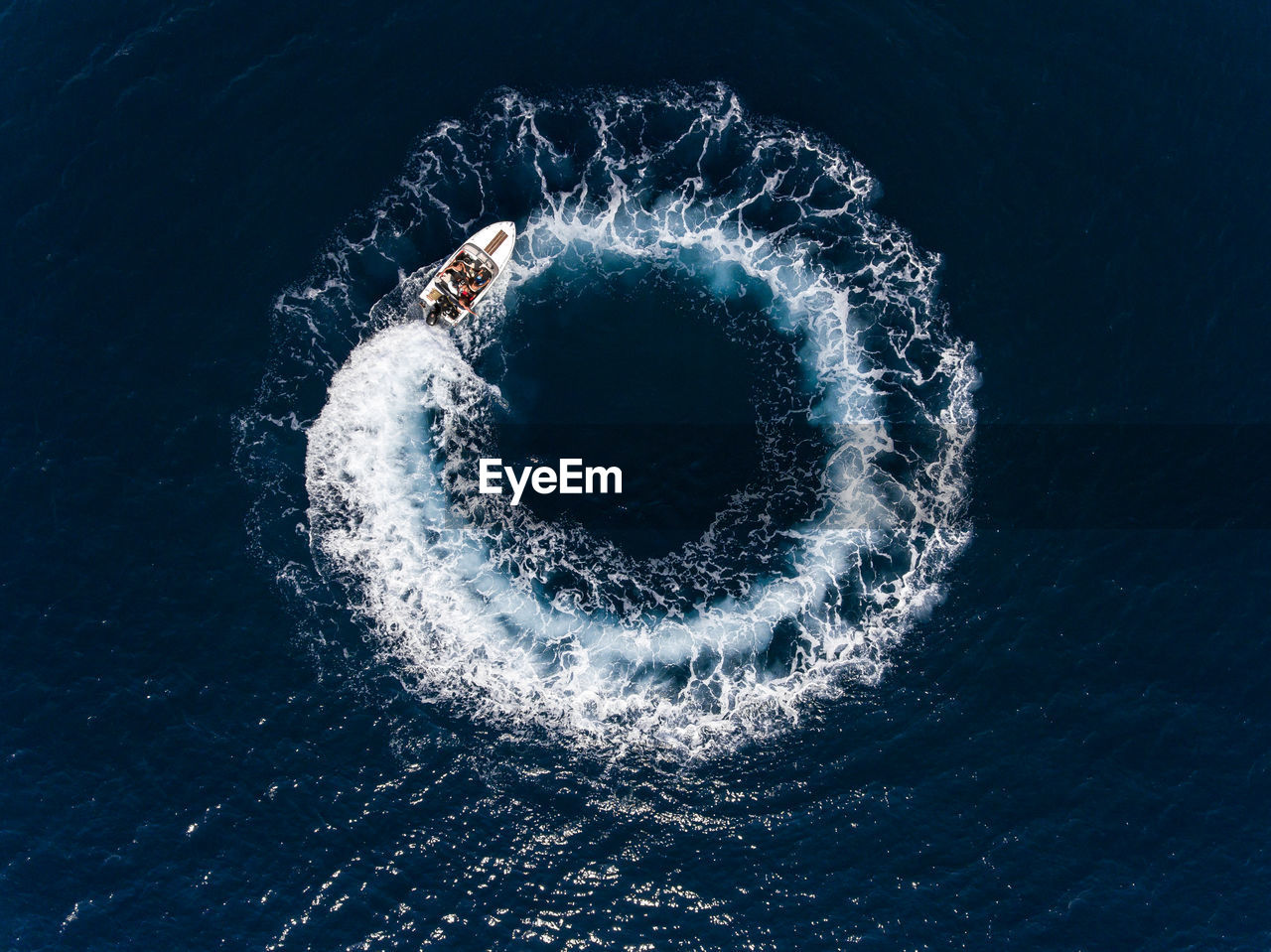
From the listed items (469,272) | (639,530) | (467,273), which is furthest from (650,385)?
(467,273)

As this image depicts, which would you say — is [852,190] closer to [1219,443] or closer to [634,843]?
[1219,443]

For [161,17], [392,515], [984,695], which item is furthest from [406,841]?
[161,17]

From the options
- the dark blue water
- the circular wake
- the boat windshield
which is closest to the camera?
the dark blue water

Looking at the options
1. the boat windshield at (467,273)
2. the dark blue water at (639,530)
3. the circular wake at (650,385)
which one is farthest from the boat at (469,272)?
the dark blue water at (639,530)

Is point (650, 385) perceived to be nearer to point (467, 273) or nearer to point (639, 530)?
point (639, 530)

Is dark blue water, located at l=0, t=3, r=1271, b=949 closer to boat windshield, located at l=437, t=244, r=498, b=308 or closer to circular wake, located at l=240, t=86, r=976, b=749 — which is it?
circular wake, located at l=240, t=86, r=976, b=749

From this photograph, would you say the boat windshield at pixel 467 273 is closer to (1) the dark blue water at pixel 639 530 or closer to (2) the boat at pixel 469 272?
(2) the boat at pixel 469 272

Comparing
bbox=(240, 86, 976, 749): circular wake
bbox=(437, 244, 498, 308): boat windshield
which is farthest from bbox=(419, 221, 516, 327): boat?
bbox=(240, 86, 976, 749): circular wake
